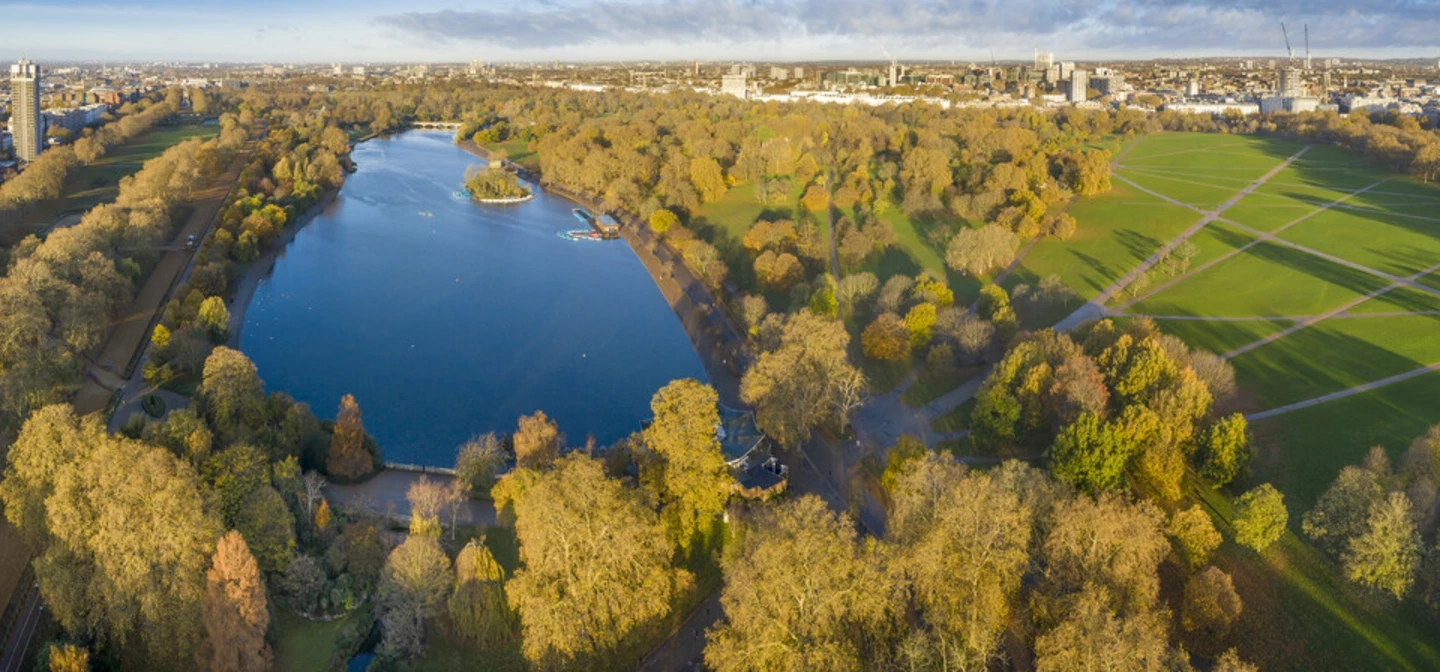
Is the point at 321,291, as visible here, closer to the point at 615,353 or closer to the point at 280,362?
the point at 280,362

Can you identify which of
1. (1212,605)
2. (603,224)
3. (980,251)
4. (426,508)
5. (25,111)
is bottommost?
(1212,605)

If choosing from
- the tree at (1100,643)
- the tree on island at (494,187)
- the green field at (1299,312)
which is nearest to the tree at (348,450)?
the green field at (1299,312)

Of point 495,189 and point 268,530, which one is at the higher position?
point 495,189

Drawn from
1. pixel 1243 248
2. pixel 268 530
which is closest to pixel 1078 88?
pixel 1243 248

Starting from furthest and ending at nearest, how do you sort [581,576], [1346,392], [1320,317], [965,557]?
[1320,317] < [1346,392] < [965,557] < [581,576]

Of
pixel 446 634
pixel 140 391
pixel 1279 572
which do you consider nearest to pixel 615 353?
pixel 140 391

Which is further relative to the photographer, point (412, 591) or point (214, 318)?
point (214, 318)

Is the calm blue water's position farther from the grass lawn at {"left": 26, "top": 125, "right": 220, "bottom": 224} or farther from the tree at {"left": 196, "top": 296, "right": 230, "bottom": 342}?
the grass lawn at {"left": 26, "top": 125, "right": 220, "bottom": 224}

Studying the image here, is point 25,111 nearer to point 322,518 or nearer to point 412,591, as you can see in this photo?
point 322,518
